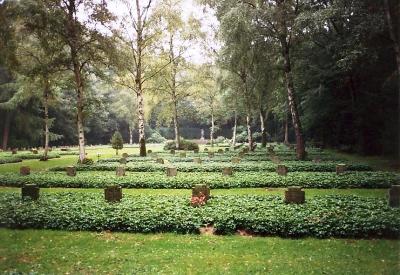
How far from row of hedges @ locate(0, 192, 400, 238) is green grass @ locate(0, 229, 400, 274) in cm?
41

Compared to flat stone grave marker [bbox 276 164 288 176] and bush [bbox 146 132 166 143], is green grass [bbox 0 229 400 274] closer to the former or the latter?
flat stone grave marker [bbox 276 164 288 176]

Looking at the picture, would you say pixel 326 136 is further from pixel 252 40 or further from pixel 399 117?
pixel 252 40

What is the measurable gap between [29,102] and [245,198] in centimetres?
4036

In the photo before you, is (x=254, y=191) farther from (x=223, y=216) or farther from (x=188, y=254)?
(x=188, y=254)

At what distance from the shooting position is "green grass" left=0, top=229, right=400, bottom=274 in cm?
792

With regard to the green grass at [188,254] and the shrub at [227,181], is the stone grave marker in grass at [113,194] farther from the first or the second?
the shrub at [227,181]

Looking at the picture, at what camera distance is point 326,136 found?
1543 inches

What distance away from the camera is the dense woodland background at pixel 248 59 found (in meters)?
21.9

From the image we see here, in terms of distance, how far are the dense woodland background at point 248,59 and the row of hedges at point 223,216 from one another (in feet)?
22.7

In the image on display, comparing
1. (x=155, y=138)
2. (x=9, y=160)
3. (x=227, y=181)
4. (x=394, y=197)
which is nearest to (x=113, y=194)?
(x=227, y=181)

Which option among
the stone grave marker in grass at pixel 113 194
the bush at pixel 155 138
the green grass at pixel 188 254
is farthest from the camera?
the bush at pixel 155 138

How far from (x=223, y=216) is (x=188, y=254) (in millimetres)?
2361

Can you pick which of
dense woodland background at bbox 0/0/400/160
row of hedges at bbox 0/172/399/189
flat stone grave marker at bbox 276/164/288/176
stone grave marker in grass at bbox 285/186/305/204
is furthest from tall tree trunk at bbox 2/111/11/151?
stone grave marker in grass at bbox 285/186/305/204

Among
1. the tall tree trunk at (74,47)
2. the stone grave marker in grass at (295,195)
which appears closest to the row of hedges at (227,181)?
the stone grave marker in grass at (295,195)
